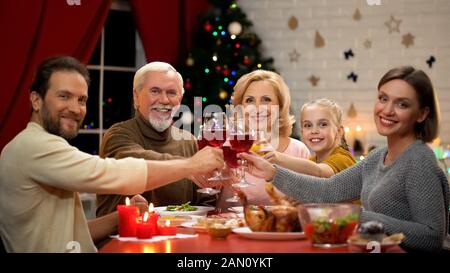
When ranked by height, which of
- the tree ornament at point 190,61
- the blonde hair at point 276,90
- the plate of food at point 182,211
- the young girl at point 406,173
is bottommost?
the plate of food at point 182,211

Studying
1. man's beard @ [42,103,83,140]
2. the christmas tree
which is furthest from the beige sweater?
the christmas tree

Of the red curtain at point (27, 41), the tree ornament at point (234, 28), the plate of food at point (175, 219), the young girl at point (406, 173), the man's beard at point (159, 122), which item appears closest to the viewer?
the young girl at point (406, 173)

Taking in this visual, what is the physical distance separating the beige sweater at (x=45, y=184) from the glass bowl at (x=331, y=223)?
2.13ft

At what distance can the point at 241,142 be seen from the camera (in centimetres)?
267

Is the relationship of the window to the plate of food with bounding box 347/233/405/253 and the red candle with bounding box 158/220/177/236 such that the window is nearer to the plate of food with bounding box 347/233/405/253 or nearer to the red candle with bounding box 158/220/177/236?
the red candle with bounding box 158/220/177/236

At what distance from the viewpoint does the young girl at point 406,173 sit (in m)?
2.29

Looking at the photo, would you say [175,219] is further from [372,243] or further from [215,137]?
[372,243]

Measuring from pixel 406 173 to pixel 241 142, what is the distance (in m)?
0.64

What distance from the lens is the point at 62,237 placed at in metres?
2.32

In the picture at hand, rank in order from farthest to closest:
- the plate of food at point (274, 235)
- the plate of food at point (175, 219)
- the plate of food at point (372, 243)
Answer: the plate of food at point (175, 219) < the plate of food at point (274, 235) < the plate of food at point (372, 243)

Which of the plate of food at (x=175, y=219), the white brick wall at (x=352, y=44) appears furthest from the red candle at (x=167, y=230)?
the white brick wall at (x=352, y=44)

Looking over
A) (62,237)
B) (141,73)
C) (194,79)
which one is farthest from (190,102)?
(62,237)

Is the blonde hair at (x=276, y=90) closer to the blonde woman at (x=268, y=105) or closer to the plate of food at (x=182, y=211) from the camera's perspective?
A: the blonde woman at (x=268, y=105)

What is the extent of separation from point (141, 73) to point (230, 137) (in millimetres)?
1279
